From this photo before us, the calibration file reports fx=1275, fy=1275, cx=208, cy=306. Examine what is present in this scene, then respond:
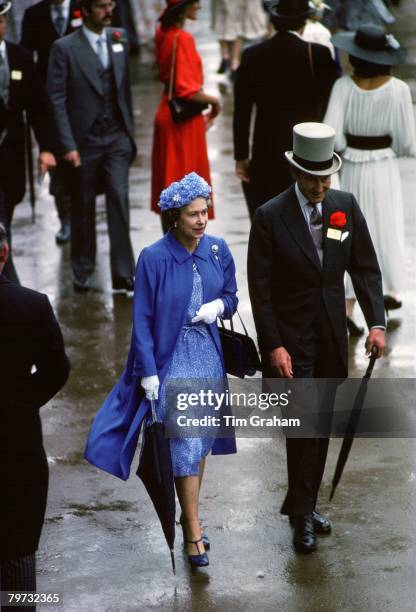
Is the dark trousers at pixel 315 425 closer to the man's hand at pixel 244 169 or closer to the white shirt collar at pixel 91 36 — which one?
the man's hand at pixel 244 169

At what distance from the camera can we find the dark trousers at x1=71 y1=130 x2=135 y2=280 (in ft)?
30.9

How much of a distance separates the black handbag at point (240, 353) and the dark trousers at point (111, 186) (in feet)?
11.8

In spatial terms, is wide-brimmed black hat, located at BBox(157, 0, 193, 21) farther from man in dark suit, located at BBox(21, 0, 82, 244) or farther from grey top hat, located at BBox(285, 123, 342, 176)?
grey top hat, located at BBox(285, 123, 342, 176)

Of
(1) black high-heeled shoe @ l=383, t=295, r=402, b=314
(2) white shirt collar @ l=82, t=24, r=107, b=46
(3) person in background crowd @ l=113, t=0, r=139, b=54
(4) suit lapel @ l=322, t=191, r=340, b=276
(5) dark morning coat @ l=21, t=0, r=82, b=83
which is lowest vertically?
(3) person in background crowd @ l=113, t=0, r=139, b=54

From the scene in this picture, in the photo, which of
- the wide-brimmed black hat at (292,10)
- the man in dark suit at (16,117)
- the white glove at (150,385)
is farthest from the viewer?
the man in dark suit at (16,117)

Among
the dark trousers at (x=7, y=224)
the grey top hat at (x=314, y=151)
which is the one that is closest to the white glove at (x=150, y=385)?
the grey top hat at (x=314, y=151)

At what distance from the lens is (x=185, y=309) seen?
5715mm

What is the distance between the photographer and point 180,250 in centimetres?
575

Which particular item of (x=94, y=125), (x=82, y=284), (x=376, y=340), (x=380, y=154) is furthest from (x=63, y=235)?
(x=376, y=340)

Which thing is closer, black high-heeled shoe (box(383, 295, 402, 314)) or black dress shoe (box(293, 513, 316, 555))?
black dress shoe (box(293, 513, 316, 555))

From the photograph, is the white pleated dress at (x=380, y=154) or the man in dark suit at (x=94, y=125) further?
the man in dark suit at (x=94, y=125)

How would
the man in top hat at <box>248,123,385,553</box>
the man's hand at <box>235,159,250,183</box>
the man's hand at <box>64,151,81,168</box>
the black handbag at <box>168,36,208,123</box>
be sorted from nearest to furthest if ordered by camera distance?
the man in top hat at <box>248,123,385,553</box>
the man's hand at <box>235,159,250,183</box>
the man's hand at <box>64,151,81,168</box>
the black handbag at <box>168,36,208,123</box>

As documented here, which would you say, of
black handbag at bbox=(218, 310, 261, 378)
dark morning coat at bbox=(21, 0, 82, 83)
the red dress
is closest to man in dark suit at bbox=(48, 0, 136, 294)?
the red dress

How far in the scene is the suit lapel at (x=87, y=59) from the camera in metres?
9.15
